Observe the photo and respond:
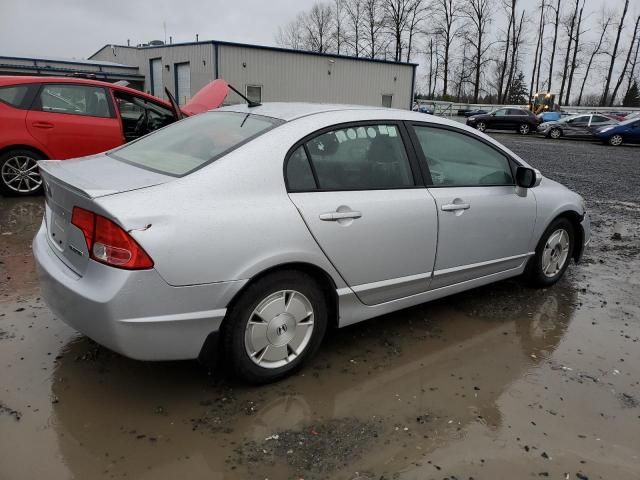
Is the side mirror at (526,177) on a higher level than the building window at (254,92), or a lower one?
lower

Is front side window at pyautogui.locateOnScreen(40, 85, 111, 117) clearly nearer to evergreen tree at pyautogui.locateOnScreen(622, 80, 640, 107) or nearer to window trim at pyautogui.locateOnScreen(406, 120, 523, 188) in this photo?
window trim at pyautogui.locateOnScreen(406, 120, 523, 188)

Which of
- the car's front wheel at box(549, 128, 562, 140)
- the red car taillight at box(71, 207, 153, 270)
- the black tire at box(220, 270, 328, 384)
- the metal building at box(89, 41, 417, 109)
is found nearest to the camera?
the red car taillight at box(71, 207, 153, 270)

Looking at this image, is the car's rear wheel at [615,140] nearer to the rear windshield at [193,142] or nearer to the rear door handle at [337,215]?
the rear windshield at [193,142]

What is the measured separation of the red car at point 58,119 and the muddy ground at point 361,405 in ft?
Answer: 10.9

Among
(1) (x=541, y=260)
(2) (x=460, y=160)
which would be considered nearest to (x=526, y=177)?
(2) (x=460, y=160)

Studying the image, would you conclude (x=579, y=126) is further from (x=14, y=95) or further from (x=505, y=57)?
(x=505, y=57)

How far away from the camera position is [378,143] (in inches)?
131

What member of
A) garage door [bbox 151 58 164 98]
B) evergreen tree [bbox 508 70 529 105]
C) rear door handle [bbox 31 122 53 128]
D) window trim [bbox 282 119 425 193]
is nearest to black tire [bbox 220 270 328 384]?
window trim [bbox 282 119 425 193]

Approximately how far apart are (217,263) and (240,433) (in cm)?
82

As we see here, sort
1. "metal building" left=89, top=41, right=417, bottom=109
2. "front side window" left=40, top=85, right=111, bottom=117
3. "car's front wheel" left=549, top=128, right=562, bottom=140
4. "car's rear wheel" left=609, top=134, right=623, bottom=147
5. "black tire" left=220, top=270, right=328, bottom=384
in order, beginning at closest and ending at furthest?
"black tire" left=220, top=270, right=328, bottom=384 → "front side window" left=40, top=85, right=111, bottom=117 → "metal building" left=89, top=41, right=417, bottom=109 → "car's rear wheel" left=609, top=134, right=623, bottom=147 → "car's front wheel" left=549, top=128, right=562, bottom=140

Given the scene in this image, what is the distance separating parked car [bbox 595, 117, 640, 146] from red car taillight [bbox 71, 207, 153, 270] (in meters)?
25.9

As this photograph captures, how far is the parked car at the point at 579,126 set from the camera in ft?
84.5

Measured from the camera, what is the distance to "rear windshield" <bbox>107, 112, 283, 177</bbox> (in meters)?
2.86

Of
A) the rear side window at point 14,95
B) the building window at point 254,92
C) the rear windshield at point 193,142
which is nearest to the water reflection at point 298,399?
the rear windshield at point 193,142
